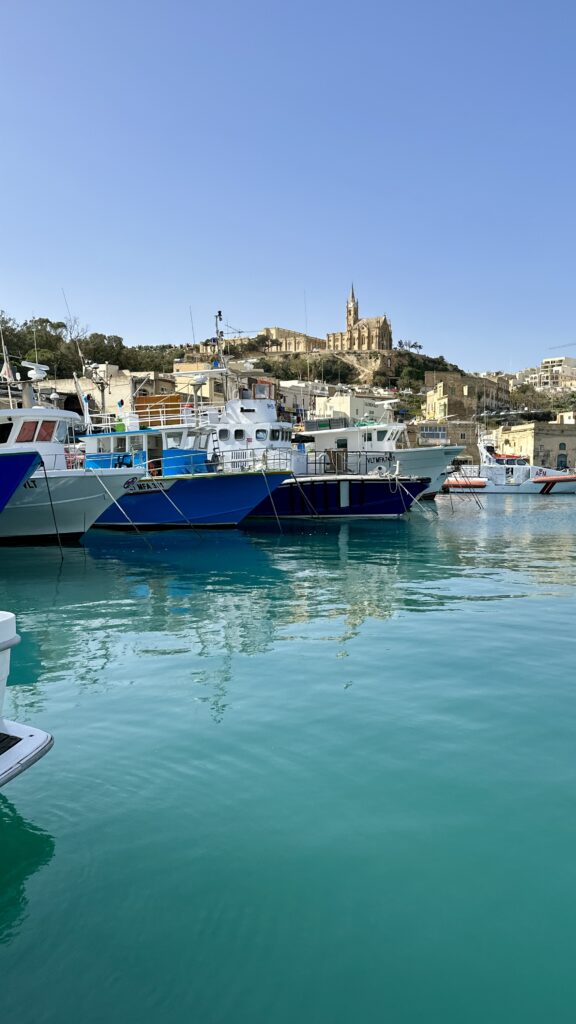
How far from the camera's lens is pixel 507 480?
5122cm

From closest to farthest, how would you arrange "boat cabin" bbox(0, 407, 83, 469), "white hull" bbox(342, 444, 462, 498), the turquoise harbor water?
the turquoise harbor water
"boat cabin" bbox(0, 407, 83, 469)
"white hull" bbox(342, 444, 462, 498)

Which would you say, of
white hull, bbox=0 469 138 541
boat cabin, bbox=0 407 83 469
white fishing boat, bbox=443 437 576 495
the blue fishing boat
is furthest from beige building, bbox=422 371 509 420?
boat cabin, bbox=0 407 83 469

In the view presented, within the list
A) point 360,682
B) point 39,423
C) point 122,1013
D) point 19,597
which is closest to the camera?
point 122,1013

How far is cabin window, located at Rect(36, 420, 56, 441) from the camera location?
19281 millimetres

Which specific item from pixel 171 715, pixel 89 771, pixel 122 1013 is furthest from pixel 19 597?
pixel 122 1013

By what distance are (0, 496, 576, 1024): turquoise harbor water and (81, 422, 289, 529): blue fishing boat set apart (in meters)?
13.7

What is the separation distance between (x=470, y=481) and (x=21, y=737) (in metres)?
49.2

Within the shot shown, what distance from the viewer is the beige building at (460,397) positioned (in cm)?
8538

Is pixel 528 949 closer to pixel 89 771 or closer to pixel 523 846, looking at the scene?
pixel 523 846

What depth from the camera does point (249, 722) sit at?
5.95m

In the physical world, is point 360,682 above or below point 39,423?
below

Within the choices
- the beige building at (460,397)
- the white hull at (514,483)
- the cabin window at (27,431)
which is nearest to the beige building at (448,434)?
the white hull at (514,483)

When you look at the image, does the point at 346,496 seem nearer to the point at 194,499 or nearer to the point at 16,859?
the point at 194,499

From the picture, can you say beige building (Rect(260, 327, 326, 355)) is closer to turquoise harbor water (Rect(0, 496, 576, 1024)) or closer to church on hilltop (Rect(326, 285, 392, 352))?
church on hilltop (Rect(326, 285, 392, 352))
